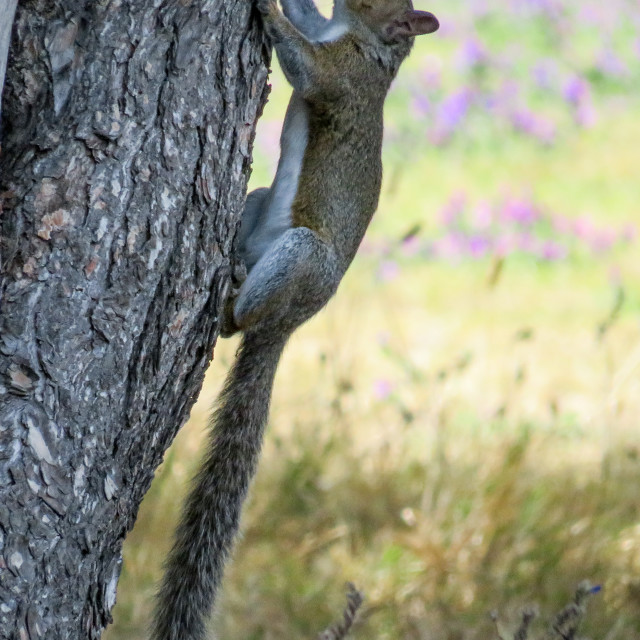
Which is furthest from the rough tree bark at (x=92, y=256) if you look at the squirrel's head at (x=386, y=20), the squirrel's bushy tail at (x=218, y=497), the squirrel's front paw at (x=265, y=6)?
the squirrel's head at (x=386, y=20)

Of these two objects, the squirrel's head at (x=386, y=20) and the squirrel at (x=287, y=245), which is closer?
the squirrel at (x=287, y=245)

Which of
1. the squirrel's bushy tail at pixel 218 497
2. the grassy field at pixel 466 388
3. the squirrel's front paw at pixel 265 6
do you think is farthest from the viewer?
the grassy field at pixel 466 388

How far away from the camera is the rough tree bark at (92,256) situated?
173 cm

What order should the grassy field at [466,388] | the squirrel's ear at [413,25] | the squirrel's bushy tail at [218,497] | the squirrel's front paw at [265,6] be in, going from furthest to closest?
the grassy field at [466,388] → the squirrel's ear at [413,25] → the squirrel's bushy tail at [218,497] → the squirrel's front paw at [265,6]

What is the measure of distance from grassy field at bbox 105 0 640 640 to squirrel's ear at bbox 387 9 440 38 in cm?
62

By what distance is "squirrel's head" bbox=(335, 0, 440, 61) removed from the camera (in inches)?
111

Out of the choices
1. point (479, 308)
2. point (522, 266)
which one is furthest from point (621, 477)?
point (522, 266)

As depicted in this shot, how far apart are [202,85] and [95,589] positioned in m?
0.96

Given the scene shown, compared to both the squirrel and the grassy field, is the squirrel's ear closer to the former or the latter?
the squirrel

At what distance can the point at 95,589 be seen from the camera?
1.90 metres

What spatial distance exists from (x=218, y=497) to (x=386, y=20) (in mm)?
1416

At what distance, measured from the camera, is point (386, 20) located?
2.87 meters

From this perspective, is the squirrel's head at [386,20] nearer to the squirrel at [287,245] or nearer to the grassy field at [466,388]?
the squirrel at [287,245]

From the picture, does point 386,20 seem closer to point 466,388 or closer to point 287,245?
point 287,245
